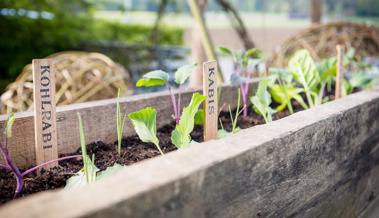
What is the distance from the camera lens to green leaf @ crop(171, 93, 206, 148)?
0.83 meters

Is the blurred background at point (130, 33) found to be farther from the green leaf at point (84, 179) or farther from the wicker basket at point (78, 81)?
the green leaf at point (84, 179)

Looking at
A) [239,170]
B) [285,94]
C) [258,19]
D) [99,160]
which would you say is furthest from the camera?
[258,19]

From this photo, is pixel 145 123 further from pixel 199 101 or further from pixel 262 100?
pixel 262 100

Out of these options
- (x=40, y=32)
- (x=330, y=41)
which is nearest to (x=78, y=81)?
(x=330, y=41)

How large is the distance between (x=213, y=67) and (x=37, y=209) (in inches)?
21.6

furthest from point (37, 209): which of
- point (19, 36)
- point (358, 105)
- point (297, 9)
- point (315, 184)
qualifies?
point (297, 9)

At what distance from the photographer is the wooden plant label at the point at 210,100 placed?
2.91ft

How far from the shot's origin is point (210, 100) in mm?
912

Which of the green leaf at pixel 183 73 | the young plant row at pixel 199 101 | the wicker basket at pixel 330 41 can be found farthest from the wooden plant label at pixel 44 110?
the wicker basket at pixel 330 41

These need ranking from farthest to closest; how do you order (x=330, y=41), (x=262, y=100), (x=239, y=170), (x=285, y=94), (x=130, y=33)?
(x=130, y=33) < (x=330, y=41) < (x=285, y=94) < (x=262, y=100) < (x=239, y=170)

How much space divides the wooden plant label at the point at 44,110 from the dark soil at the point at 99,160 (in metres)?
0.04

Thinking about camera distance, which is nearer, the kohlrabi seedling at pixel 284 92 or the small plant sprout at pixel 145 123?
the small plant sprout at pixel 145 123

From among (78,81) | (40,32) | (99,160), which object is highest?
(40,32)

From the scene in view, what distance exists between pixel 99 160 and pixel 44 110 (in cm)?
18
